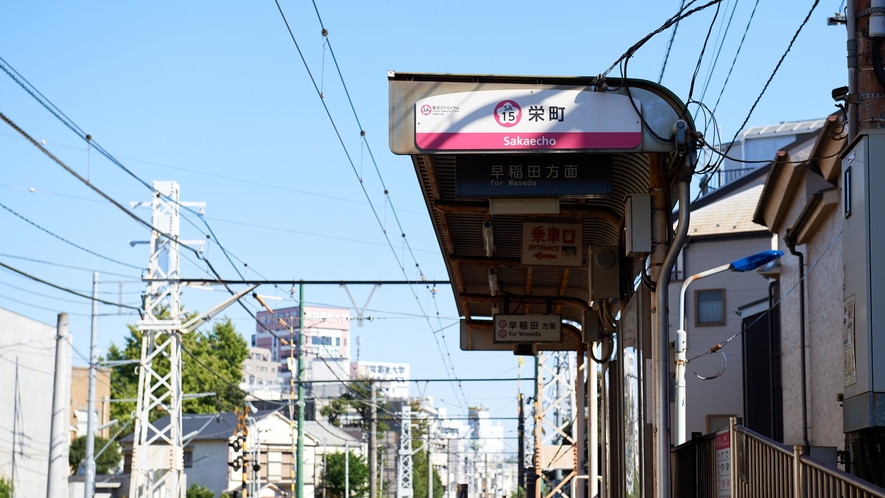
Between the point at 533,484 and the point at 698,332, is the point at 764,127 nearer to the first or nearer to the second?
the point at 698,332

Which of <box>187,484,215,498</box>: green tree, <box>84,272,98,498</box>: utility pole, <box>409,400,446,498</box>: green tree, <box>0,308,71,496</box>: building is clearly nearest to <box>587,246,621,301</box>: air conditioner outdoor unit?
<box>84,272,98,498</box>: utility pole

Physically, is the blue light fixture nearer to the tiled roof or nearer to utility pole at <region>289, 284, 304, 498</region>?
the tiled roof

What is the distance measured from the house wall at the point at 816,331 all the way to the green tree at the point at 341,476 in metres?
55.6

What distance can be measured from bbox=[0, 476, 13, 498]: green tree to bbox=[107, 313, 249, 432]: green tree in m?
29.3

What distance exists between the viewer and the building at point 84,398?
68.5 meters

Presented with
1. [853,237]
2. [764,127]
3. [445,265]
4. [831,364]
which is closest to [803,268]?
[831,364]

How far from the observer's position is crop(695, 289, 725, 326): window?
27.4 metres

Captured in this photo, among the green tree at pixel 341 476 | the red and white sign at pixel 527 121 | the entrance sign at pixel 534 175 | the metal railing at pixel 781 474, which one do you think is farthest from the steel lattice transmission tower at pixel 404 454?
the metal railing at pixel 781 474

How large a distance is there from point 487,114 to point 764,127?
1626 inches

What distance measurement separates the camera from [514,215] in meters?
11.1

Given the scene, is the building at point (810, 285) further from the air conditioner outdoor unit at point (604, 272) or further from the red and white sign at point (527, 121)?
the red and white sign at point (527, 121)

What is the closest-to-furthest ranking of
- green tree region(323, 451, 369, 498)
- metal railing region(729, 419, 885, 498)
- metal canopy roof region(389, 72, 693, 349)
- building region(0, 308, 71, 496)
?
metal railing region(729, 419, 885, 498) → metal canopy roof region(389, 72, 693, 349) → building region(0, 308, 71, 496) → green tree region(323, 451, 369, 498)

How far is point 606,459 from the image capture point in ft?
47.3

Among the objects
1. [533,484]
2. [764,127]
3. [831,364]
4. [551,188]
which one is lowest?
[533,484]
